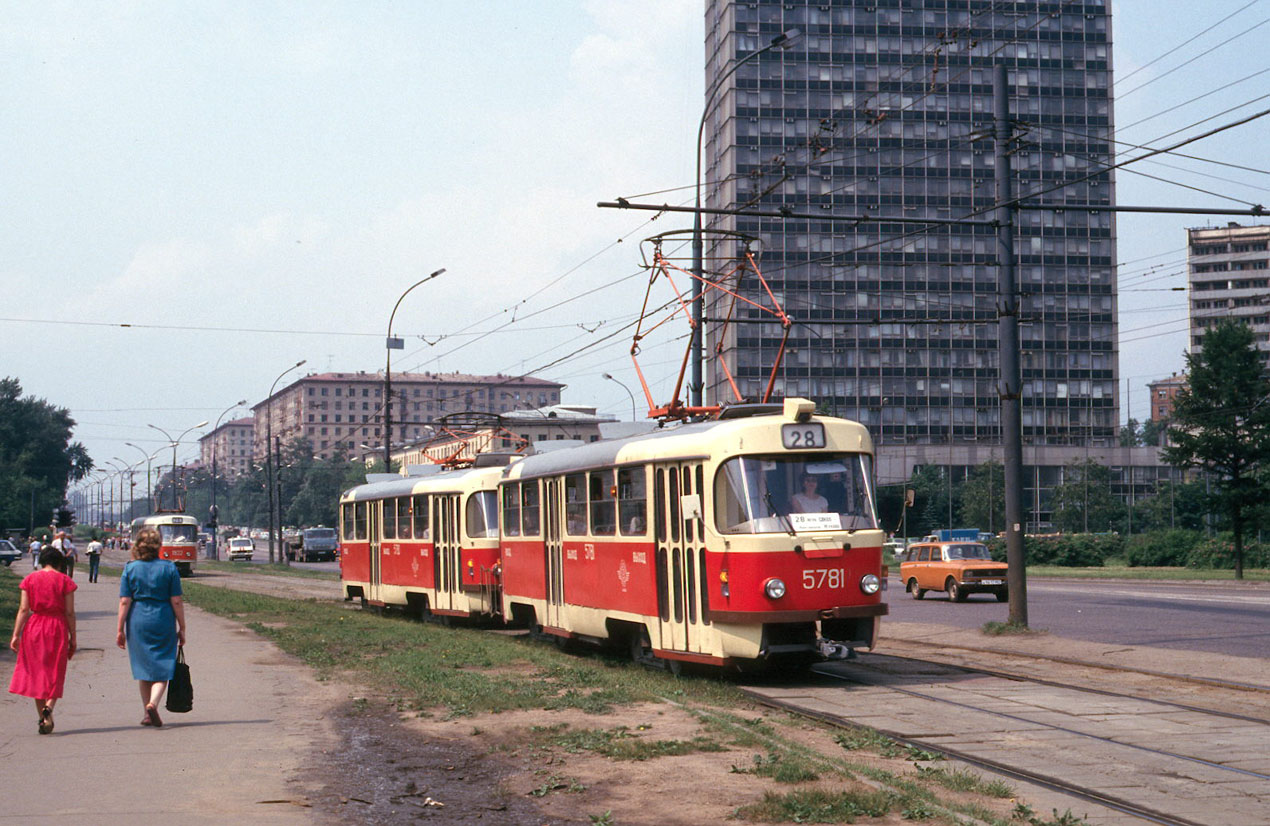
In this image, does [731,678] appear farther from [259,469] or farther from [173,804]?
[259,469]

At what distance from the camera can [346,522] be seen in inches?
1270

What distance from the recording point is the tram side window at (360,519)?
3045 centimetres

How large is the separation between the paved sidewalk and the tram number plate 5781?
5159 millimetres

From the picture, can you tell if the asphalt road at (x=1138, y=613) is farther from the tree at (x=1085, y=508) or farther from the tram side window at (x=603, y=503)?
the tree at (x=1085, y=508)

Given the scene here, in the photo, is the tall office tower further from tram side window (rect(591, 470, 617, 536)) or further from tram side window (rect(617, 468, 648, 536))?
tram side window (rect(617, 468, 648, 536))

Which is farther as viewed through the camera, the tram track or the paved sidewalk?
the tram track

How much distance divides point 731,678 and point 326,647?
6748 mm

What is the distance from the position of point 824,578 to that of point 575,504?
4.96 m

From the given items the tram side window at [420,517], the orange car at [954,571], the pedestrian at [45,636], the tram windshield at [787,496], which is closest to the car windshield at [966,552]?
the orange car at [954,571]

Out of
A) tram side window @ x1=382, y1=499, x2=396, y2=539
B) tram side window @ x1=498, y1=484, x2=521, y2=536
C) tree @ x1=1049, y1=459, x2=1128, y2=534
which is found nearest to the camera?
tram side window @ x1=498, y1=484, x2=521, y2=536

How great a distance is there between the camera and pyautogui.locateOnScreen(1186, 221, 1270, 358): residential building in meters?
162

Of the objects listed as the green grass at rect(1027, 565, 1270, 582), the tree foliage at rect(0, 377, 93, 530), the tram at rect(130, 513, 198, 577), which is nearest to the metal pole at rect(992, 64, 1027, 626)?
the green grass at rect(1027, 565, 1270, 582)

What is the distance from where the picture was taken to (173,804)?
8203mm

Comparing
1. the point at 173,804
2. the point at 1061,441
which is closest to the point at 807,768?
the point at 173,804
